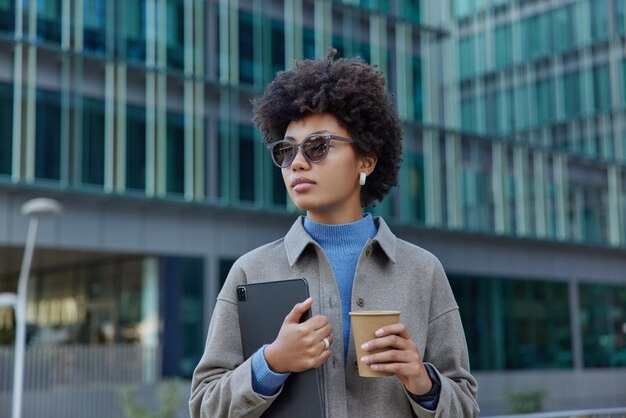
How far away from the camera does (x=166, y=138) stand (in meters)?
23.9

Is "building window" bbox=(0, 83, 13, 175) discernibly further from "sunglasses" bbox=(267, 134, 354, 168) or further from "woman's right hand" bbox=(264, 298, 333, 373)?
"woman's right hand" bbox=(264, 298, 333, 373)

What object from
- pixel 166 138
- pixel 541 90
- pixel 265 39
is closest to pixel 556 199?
pixel 541 90

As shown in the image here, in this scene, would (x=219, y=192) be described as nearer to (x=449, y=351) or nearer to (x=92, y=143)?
(x=92, y=143)

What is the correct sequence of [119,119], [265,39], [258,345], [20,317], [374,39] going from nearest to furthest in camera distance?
[258,345]
[20,317]
[119,119]
[265,39]
[374,39]

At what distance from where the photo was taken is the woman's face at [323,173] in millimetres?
2541

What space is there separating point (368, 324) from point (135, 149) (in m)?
21.6

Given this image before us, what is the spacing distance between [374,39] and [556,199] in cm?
937

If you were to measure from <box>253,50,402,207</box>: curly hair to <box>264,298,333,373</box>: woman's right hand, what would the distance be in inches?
22.0

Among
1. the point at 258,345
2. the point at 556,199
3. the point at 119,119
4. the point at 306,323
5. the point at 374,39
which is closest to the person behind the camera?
the point at 306,323

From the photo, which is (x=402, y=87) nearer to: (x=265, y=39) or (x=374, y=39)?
(x=374, y=39)

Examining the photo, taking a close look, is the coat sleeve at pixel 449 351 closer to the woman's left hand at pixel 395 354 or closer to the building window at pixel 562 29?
the woman's left hand at pixel 395 354

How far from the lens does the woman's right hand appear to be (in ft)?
7.32

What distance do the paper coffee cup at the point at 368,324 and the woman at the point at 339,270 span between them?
0.46 ft

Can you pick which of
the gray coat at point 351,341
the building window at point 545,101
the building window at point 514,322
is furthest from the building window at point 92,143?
the building window at point 545,101
